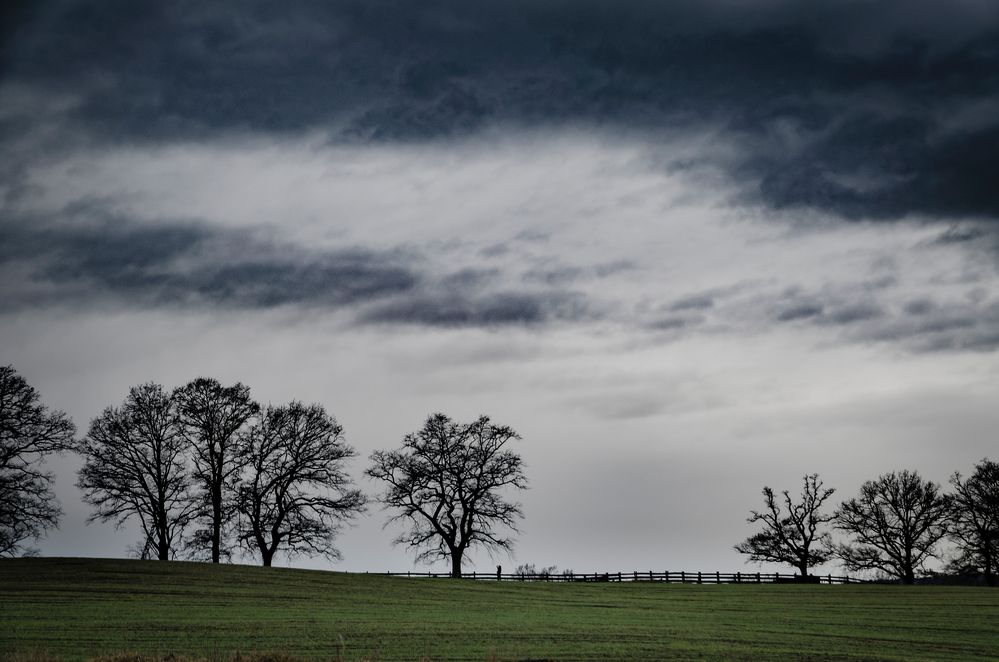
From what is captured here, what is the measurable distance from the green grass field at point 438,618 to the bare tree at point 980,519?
62.3ft

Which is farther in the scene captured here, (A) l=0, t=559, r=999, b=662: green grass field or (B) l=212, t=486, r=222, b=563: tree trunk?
(B) l=212, t=486, r=222, b=563: tree trunk

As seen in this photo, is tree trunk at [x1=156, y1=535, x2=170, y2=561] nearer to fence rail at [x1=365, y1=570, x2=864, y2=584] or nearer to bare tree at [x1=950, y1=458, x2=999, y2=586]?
fence rail at [x1=365, y1=570, x2=864, y2=584]

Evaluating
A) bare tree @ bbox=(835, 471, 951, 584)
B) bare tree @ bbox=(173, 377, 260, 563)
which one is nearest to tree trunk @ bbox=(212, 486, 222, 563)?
bare tree @ bbox=(173, 377, 260, 563)

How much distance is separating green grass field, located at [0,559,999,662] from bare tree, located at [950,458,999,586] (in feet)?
62.3

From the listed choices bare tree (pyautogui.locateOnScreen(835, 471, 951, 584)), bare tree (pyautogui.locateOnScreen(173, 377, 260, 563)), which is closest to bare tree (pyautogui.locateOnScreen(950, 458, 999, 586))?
bare tree (pyautogui.locateOnScreen(835, 471, 951, 584))

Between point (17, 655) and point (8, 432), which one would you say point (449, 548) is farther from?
point (17, 655)

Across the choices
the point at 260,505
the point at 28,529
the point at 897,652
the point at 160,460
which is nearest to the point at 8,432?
the point at 28,529

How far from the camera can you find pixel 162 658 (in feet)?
57.0

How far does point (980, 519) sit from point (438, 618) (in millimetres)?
60323

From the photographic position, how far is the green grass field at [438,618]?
22.4 metres

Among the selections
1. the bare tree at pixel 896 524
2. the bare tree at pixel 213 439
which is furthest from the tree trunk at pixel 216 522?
the bare tree at pixel 896 524

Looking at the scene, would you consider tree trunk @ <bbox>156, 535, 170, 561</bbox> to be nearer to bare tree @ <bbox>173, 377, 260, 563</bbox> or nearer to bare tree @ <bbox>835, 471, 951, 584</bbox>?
bare tree @ <bbox>173, 377, 260, 563</bbox>

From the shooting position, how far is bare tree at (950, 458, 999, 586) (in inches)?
2844

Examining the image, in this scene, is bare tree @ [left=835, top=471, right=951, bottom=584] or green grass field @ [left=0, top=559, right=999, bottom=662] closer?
green grass field @ [left=0, top=559, right=999, bottom=662]
